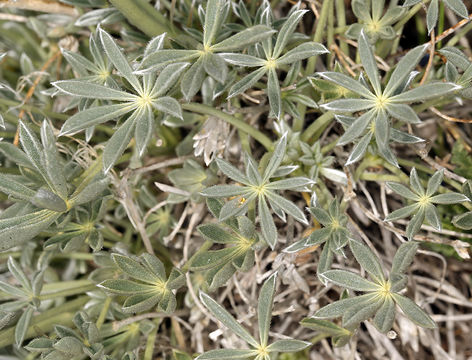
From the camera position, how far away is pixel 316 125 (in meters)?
1.62

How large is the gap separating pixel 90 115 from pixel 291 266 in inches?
29.4

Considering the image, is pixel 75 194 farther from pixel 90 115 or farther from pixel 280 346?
pixel 280 346

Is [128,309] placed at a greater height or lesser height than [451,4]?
lesser

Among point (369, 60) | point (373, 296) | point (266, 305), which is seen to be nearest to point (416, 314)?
point (373, 296)

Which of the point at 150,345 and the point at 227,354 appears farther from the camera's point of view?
the point at 150,345

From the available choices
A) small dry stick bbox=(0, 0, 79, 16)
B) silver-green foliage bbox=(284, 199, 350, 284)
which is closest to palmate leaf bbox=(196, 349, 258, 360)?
silver-green foliage bbox=(284, 199, 350, 284)

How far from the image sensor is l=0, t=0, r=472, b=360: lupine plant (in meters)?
1.32

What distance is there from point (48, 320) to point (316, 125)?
1060 millimetres

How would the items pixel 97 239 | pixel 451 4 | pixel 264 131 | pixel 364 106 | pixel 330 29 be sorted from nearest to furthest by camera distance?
pixel 364 106 < pixel 451 4 < pixel 97 239 < pixel 330 29 < pixel 264 131

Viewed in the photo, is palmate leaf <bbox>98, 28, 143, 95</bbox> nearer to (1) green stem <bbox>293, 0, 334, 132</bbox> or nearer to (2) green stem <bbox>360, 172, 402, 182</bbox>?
(1) green stem <bbox>293, 0, 334, 132</bbox>

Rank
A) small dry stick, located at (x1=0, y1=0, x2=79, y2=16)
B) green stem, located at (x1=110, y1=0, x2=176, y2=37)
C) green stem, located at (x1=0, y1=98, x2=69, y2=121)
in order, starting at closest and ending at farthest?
green stem, located at (x1=110, y1=0, x2=176, y2=37) → green stem, located at (x1=0, y1=98, x2=69, y2=121) → small dry stick, located at (x1=0, y1=0, x2=79, y2=16)

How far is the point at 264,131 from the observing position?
1983mm

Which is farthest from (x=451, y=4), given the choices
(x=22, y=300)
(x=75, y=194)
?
(x=22, y=300)

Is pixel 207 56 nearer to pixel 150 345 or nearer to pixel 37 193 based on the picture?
pixel 37 193
